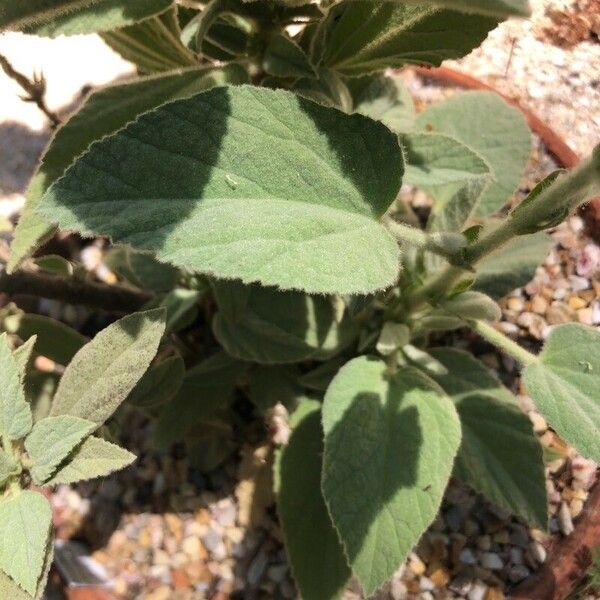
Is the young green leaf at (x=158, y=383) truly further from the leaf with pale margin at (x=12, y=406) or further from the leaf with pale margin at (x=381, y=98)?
the leaf with pale margin at (x=381, y=98)

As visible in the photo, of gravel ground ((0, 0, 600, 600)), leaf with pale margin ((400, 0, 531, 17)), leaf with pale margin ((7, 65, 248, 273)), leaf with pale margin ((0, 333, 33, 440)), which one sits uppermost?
→ leaf with pale margin ((400, 0, 531, 17))

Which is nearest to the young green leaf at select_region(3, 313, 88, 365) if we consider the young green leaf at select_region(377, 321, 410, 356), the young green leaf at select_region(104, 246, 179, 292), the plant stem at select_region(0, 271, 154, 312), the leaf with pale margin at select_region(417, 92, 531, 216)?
the plant stem at select_region(0, 271, 154, 312)

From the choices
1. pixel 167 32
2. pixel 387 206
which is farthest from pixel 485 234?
pixel 167 32

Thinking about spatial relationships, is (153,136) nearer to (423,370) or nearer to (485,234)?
(485,234)

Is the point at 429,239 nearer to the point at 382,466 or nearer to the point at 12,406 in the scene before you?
the point at 382,466

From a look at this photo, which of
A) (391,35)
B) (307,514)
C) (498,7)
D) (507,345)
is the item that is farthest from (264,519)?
(498,7)

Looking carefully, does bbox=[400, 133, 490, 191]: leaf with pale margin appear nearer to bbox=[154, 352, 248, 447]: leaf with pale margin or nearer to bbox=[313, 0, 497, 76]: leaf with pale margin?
bbox=[313, 0, 497, 76]: leaf with pale margin
